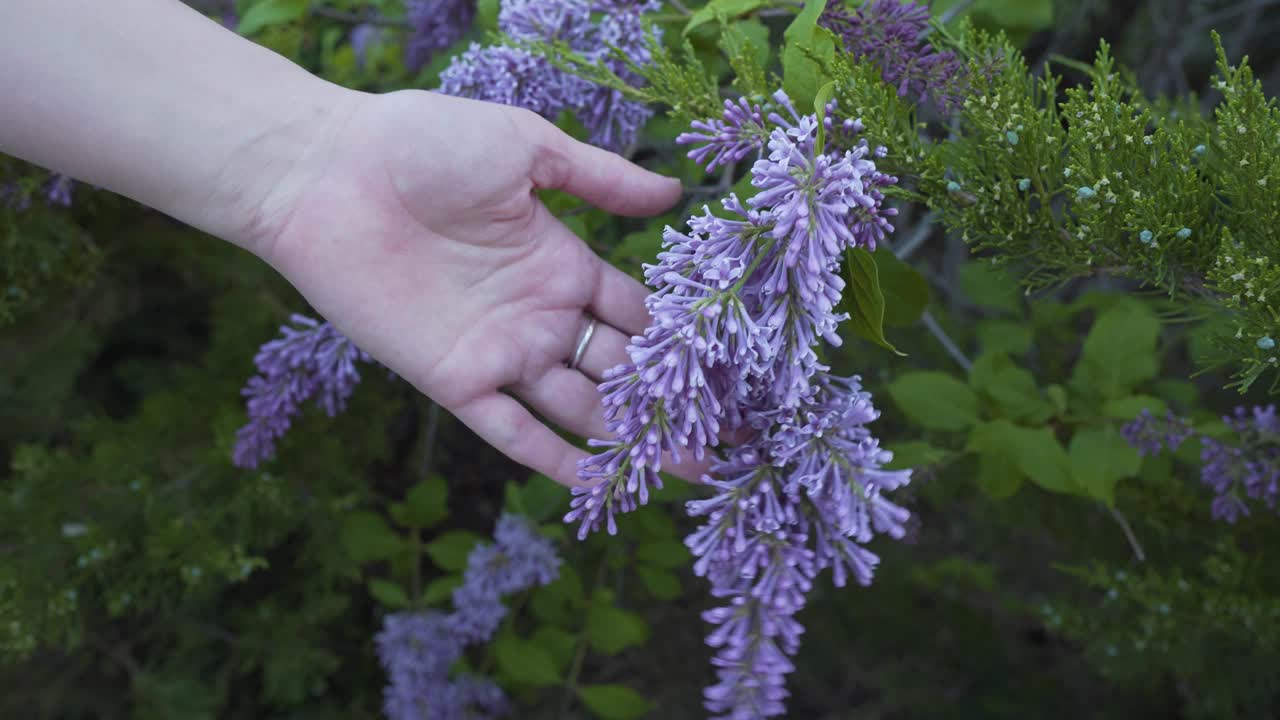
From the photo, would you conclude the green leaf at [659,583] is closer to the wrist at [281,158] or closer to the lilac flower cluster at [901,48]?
the wrist at [281,158]

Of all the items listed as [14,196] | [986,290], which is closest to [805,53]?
[986,290]

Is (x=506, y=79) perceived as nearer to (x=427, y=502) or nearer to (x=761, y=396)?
(x=761, y=396)

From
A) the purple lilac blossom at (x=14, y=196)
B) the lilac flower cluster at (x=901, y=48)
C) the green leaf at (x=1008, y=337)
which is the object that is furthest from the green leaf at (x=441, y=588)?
the lilac flower cluster at (x=901, y=48)

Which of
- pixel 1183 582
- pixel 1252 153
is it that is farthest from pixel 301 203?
pixel 1183 582

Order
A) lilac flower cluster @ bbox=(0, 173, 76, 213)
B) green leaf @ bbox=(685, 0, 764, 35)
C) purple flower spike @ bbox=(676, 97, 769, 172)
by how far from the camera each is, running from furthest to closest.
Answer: lilac flower cluster @ bbox=(0, 173, 76, 213) < green leaf @ bbox=(685, 0, 764, 35) < purple flower spike @ bbox=(676, 97, 769, 172)

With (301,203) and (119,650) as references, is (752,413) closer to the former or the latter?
(301,203)

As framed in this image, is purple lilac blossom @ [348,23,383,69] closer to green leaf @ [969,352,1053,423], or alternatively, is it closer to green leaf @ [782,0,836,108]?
green leaf @ [782,0,836,108]

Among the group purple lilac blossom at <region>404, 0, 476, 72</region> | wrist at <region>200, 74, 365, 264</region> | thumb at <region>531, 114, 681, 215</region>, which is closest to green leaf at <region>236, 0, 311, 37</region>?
purple lilac blossom at <region>404, 0, 476, 72</region>
